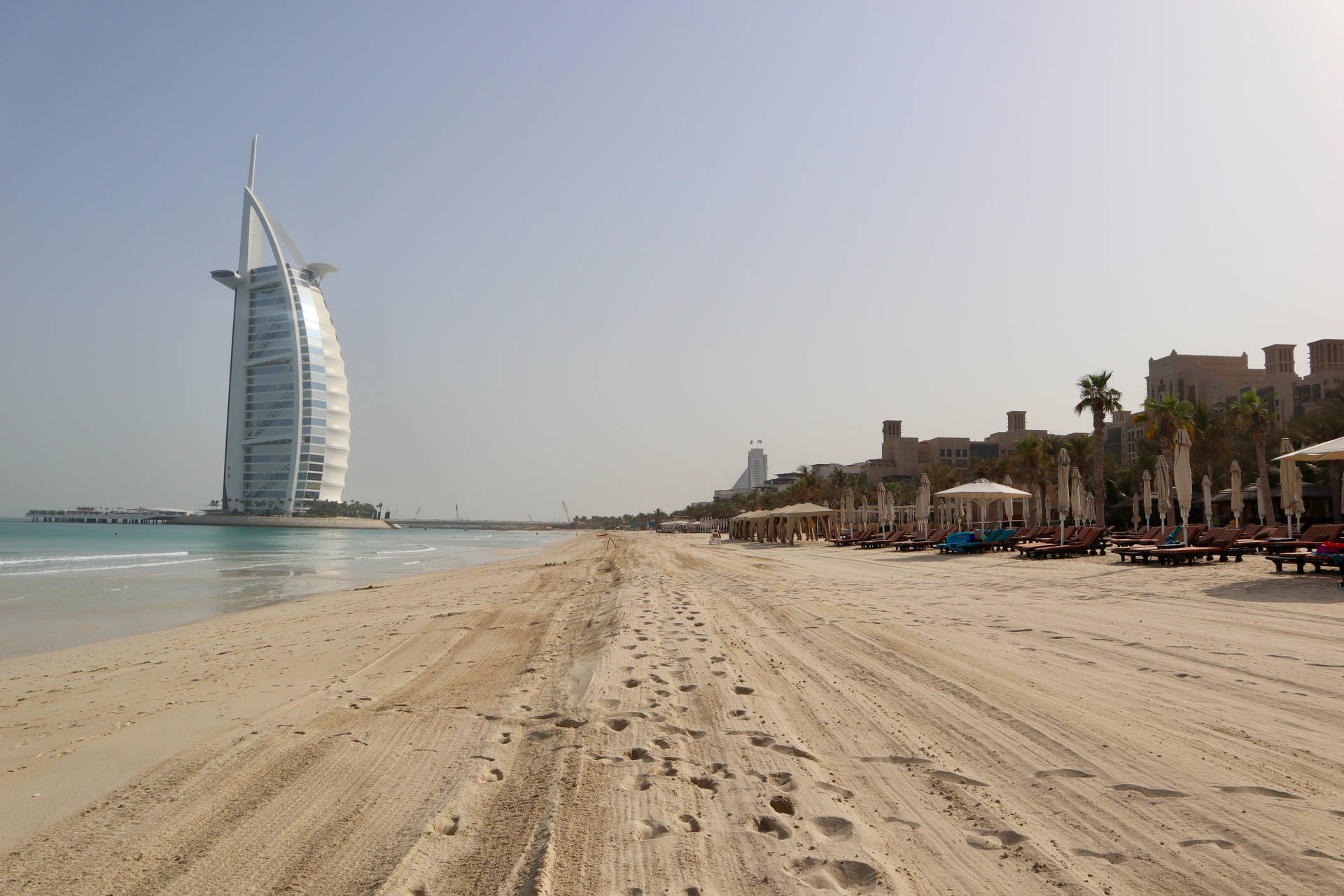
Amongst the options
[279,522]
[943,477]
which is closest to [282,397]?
[279,522]

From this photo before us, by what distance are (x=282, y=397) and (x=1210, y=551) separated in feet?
392

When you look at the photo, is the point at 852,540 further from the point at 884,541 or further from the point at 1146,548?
the point at 1146,548

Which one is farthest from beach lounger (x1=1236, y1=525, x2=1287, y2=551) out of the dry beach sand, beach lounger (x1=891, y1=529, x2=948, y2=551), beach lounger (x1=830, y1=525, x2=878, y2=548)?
beach lounger (x1=830, y1=525, x2=878, y2=548)

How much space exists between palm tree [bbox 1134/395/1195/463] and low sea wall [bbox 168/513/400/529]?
4615 inches

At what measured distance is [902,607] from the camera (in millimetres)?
9125

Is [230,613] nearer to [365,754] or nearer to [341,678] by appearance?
[341,678]

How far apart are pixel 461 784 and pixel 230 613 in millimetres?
12277

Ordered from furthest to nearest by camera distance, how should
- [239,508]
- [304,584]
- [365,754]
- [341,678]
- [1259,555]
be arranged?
[239,508], [304,584], [1259,555], [341,678], [365,754]

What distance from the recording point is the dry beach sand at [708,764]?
98.9 inches

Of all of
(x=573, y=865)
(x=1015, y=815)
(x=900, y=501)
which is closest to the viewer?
(x=573, y=865)

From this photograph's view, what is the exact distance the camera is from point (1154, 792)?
3016 millimetres

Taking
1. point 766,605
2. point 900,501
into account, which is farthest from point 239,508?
point 766,605

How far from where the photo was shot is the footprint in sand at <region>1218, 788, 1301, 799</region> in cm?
290

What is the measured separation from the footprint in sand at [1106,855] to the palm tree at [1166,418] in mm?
32832
